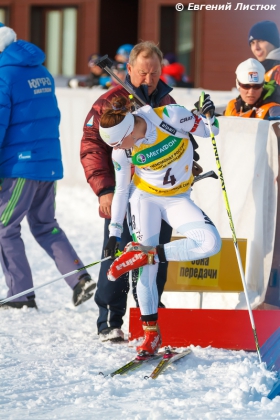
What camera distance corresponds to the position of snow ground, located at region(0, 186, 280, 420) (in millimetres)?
3850

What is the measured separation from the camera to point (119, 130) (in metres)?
4.56

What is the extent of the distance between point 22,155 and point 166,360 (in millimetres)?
2144

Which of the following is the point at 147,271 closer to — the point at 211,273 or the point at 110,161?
the point at 110,161

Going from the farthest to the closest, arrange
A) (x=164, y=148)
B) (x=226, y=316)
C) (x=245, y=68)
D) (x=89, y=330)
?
(x=245, y=68) < (x=89, y=330) < (x=226, y=316) < (x=164, y=148)

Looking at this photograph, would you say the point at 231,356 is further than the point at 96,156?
No

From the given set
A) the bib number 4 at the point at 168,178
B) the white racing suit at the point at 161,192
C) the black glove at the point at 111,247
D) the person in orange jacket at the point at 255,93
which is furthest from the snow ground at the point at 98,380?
the person in orange jacket at the point at 255,93

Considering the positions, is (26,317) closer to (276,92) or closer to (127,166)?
(127,166)

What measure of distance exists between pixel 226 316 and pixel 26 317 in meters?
1.55

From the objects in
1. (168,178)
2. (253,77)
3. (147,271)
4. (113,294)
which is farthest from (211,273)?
(253,77)

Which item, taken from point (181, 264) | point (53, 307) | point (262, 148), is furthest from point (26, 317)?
point (262, 148)

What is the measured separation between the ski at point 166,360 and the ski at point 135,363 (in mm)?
52

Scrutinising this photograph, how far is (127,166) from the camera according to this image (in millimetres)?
4895

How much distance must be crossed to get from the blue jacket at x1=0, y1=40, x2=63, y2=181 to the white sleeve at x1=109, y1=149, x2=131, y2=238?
135 cm

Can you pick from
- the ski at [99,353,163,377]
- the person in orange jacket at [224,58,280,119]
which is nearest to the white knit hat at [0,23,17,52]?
the person in orange jacket at [224,58,280,119]
